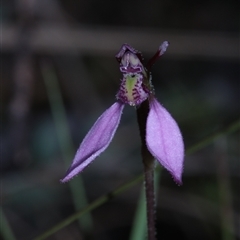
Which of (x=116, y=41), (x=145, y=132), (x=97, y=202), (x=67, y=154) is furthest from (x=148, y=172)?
(x=116, y=41)

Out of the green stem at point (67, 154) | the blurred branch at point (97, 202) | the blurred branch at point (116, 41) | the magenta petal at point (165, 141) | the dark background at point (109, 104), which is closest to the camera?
the magenta petal at point (165, 141)

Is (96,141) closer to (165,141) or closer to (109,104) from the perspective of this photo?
(165,141)

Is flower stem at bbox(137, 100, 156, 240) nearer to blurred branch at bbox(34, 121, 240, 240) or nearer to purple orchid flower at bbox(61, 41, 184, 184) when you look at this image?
purple orchid flower at bbox(61, 41, 184, 184)

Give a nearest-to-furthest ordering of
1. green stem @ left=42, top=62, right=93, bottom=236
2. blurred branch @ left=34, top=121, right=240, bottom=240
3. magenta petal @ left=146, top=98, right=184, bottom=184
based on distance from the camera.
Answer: magenta petal @ left=146, top=98, right=184, bottom=184, blurred branch @ left=34, top=121, right=240, bottom=240, green stem @ left=42, top=62, right=93, bottom=236

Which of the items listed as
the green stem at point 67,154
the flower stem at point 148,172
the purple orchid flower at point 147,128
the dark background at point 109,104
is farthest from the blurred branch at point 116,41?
the flower stem at point 148,172

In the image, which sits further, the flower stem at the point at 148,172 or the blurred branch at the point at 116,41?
the blurred branch at the point at 116,41

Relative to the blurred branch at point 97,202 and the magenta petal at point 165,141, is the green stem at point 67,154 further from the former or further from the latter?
the magenta petal at point 165,141

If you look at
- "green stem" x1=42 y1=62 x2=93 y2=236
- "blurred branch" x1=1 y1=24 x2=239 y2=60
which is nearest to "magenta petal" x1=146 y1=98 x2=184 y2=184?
"green stem" x1=42 y1=62 x2=93 y2=236
